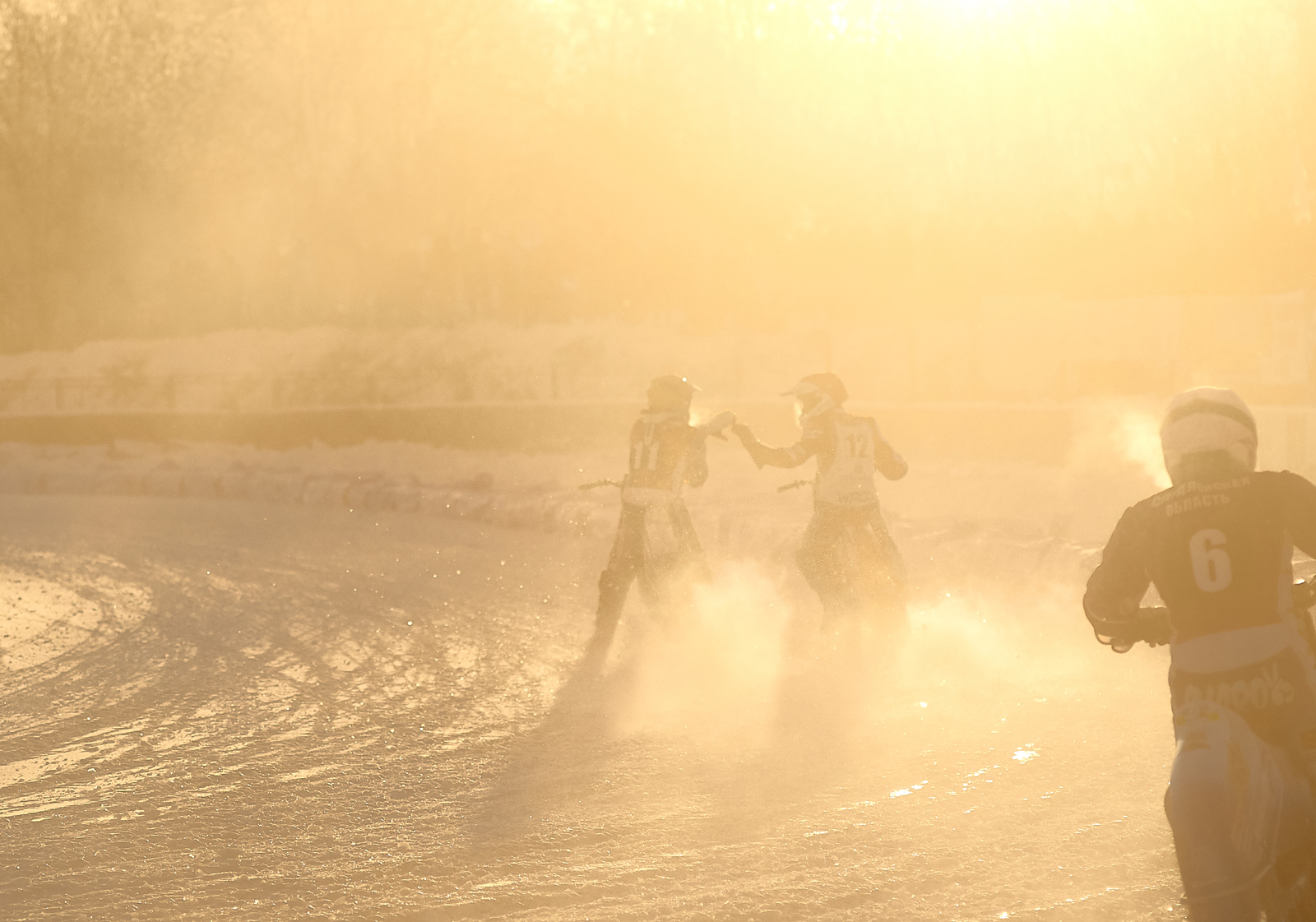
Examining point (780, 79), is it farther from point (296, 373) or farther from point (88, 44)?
point (88, 44)

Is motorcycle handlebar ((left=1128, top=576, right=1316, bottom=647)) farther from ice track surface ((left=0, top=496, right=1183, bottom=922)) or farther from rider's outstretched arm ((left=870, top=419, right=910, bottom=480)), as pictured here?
rider's outstretched arm ((left=870, top=419, right=910, bottom=480))

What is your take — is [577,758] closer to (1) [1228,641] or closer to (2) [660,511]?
(2) [660,511]

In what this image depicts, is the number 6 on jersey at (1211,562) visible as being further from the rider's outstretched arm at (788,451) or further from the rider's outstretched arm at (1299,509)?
the rider's outstretched arm at (788,451)

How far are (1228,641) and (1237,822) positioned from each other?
1.64 ft

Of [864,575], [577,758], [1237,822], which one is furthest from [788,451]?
[1237,822]

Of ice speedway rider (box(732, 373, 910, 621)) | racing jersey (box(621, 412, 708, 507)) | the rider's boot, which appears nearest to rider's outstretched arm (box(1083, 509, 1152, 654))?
ice speedway rider (box(732, 373, 910, 621))

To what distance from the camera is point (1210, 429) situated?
3.86 meters

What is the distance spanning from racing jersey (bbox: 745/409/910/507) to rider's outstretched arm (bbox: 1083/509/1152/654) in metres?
5.62

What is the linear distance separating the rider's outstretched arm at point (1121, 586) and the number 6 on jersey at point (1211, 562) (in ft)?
0.56

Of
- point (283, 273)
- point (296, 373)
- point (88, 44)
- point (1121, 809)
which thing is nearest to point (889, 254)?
point (296, 373)

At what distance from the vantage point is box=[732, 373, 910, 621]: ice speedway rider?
31.8ft

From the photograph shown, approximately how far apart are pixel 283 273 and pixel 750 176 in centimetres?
1695

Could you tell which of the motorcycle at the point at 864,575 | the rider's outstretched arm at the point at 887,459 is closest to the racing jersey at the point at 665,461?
the motorcycle at the point at 864,575

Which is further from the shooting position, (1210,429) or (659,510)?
(659,510)
